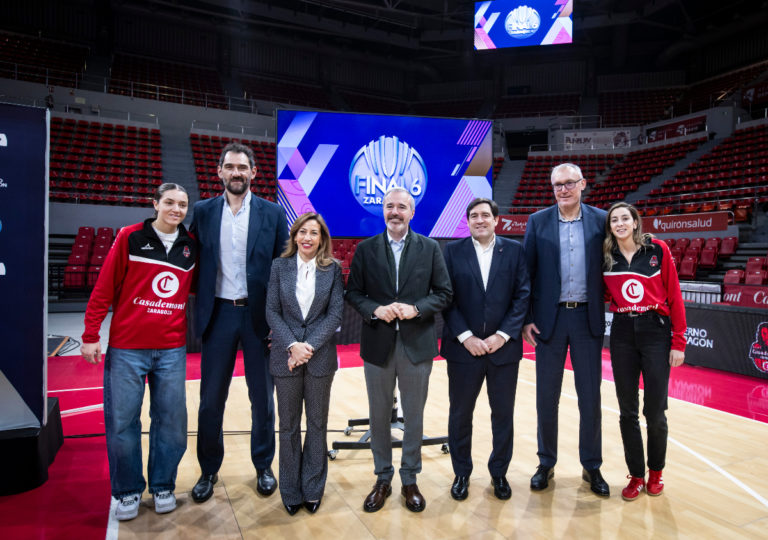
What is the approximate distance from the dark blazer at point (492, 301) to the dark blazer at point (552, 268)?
14 cm

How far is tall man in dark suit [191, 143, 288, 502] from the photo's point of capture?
266 centimetres

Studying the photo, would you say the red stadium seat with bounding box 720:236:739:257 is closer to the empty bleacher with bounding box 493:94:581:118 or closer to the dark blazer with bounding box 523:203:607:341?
the dark blazer with bounding box 523:203:607:341

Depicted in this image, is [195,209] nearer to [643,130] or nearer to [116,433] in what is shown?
[116,433]

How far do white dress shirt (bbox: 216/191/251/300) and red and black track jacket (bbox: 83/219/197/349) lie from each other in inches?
8.5

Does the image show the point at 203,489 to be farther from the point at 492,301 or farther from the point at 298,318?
the point at 492,301

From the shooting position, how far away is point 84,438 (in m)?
3.48

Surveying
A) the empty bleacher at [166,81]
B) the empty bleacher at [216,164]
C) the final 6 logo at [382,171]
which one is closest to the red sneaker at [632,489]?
the final 6 logo at [382,171]

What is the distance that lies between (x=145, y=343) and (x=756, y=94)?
18936 mm

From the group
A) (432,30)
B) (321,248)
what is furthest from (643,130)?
(321,248)

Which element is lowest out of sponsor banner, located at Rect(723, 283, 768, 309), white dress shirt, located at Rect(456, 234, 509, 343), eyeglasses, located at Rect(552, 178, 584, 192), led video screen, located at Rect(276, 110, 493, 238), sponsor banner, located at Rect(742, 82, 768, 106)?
sponsor banner, located at Rect(723, 283, 768, 309)

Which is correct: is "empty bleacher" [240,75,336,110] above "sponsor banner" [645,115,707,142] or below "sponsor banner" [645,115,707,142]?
above

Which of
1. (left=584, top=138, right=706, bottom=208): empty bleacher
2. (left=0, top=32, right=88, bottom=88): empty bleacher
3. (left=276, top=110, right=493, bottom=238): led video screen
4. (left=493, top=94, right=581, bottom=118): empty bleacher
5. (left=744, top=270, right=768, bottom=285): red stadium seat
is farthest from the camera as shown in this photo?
(left=493, top=94, right=581, bottom=118): empty bleacher

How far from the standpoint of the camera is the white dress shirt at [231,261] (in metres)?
2.69

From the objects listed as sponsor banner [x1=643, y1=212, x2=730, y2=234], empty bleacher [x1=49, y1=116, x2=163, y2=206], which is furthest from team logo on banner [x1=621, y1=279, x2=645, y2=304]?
empty bleacher [x1=49, y1=116, x2=163, y2=206]
